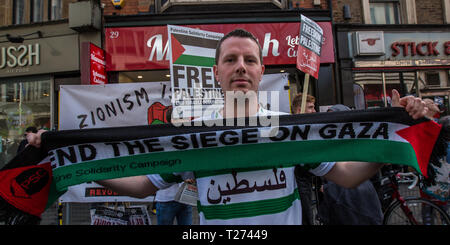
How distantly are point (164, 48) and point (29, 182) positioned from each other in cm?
711

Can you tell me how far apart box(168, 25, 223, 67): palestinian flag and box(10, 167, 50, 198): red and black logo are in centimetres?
233

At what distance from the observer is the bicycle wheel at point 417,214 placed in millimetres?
3895

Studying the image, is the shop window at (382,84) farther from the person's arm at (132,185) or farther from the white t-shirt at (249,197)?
the person's arm at (132,185)

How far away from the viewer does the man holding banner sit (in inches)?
57.7

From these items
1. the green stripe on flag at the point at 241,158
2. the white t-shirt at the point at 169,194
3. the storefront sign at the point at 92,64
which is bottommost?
the white t-shirt at the point at 169,194

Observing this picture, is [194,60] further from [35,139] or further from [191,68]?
[35,139]

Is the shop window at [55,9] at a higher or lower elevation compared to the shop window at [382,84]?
higher

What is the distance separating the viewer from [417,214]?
13.0 feet

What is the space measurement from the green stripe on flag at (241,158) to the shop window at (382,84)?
27.1 ft

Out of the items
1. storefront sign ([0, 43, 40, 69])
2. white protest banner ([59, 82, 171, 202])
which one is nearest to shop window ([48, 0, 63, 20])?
storefront sign ([0, 43, 40, 69])

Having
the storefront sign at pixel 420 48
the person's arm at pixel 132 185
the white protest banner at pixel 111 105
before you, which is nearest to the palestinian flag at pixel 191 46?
the white protest banner at pixel 111 105

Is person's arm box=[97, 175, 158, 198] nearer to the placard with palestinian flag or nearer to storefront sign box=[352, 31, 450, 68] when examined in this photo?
the placard with palestinian flag

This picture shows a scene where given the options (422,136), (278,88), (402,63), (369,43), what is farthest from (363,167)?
(402,63)
